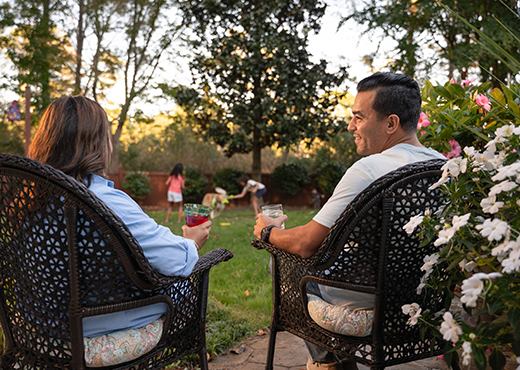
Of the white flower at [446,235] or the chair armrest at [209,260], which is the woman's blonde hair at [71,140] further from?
the white flower at [446,235]

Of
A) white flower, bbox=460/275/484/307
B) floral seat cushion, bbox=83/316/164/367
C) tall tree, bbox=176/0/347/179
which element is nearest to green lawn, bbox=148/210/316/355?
floral seat cushion, bbox=83/316/164/367

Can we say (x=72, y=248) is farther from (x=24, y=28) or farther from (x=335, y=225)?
(x=24, y=28)

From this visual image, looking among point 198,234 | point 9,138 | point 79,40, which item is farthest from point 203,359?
point 9,138

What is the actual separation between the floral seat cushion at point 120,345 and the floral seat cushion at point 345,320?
0.68 m

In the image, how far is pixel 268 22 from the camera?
45.7ft

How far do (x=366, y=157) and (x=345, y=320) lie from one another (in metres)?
0.67

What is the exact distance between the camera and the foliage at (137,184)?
52.5 ft

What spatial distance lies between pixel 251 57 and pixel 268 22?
5.10 ft

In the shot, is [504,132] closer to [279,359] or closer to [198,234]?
[198,234]

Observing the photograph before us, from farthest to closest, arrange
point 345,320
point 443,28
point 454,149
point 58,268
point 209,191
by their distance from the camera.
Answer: point 209,191, point 443,28, point 454,149, point 345,320, point 58,268

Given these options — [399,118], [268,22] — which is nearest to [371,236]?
[399,118]

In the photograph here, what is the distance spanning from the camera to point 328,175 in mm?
16422

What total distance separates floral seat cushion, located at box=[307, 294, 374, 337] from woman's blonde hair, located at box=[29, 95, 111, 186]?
1.09 meters

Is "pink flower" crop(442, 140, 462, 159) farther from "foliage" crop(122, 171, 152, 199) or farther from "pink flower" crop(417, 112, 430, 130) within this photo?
"foliage" crop(122, 171, 152, 199)
